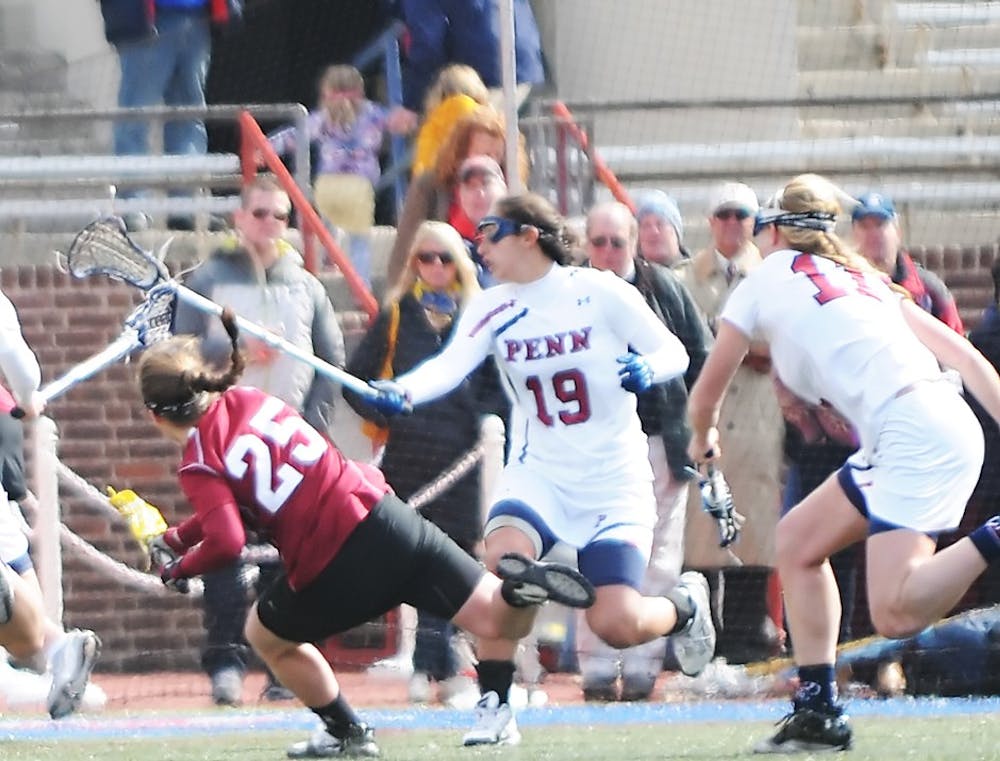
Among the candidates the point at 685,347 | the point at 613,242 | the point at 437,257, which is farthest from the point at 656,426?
the point at 437,257

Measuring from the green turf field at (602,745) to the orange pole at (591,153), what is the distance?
10.2 ft

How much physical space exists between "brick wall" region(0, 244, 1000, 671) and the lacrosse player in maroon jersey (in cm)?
361

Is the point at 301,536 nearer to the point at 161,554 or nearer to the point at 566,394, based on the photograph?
the point at 161,554

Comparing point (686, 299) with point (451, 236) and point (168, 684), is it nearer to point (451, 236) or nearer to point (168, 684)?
point (451, 236)

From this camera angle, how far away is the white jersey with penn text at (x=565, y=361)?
7711 mm

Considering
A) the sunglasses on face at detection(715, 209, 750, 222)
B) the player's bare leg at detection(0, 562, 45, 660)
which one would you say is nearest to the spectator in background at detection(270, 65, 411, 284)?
the sunglasses on face at detection(715, 209, 750, 222)

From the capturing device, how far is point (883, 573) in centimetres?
669

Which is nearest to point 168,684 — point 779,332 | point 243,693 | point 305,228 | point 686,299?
point 243,693

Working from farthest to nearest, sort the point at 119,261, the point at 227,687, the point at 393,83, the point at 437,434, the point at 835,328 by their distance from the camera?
the point at 393,83
the point at 437,434
the point at 227,687
the point at 119,261
the point at 835,328

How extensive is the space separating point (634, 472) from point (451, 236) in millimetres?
1500

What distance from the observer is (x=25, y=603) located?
7523 mm

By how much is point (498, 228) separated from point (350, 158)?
303 cm

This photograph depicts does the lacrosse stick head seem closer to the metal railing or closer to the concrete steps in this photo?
the metal railing

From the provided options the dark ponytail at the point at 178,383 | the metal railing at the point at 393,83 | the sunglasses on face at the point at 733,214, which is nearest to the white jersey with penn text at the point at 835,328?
the dark ponytail at the point at 178,383
